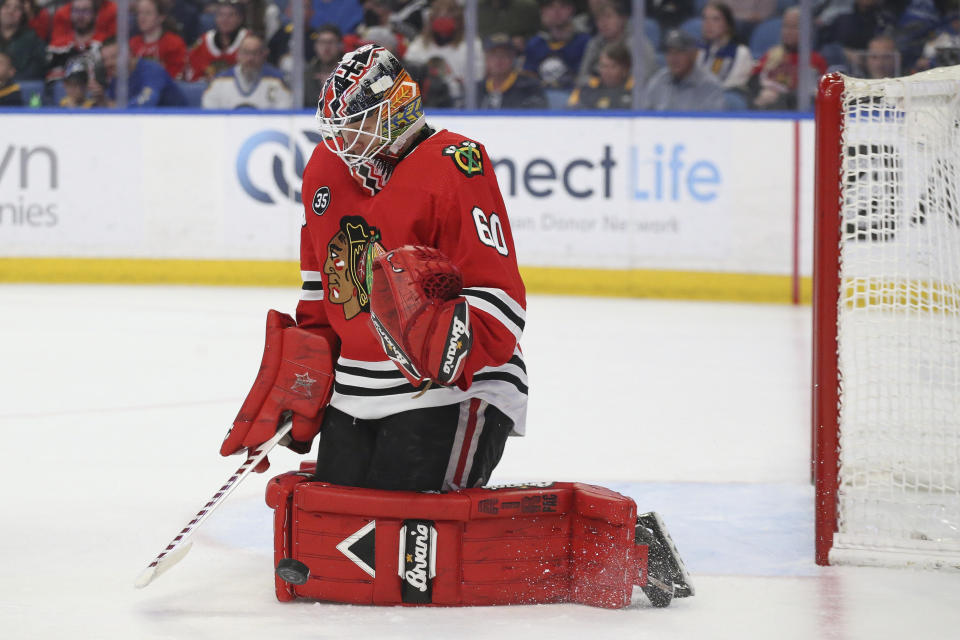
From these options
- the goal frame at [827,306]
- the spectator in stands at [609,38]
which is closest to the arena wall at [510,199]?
the spectator in stands at [609,38]

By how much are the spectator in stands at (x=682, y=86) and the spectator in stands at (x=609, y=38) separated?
0.08m

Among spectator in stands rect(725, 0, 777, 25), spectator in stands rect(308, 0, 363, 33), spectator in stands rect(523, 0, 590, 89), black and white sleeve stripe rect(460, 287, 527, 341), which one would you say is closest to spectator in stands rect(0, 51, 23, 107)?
spectator in stands rect(308, 0, 363, 33)

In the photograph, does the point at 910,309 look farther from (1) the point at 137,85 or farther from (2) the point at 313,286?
(1) the point at 137,85

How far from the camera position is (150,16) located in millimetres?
8305

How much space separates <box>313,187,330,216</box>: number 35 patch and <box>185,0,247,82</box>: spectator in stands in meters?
6.09

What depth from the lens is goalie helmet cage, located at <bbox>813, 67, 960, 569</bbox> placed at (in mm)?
2602

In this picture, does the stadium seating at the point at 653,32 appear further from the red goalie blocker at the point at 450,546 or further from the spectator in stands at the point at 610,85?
the red goalie blocker at the point at 450,546

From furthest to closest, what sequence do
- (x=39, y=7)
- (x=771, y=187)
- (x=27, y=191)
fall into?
(x=39, y=7) → (x=27, y=191) → (x=771, y=187)

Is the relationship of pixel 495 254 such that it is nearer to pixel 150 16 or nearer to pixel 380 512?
pixel 380 512

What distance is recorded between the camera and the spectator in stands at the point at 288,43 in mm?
8102

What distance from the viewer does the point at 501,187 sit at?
25.6 ft

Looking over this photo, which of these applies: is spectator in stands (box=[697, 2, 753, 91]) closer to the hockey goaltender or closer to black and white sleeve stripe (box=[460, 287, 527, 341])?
the hockey goaltender

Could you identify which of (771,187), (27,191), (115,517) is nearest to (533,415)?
(115,517)

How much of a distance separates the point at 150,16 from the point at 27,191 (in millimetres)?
1321
